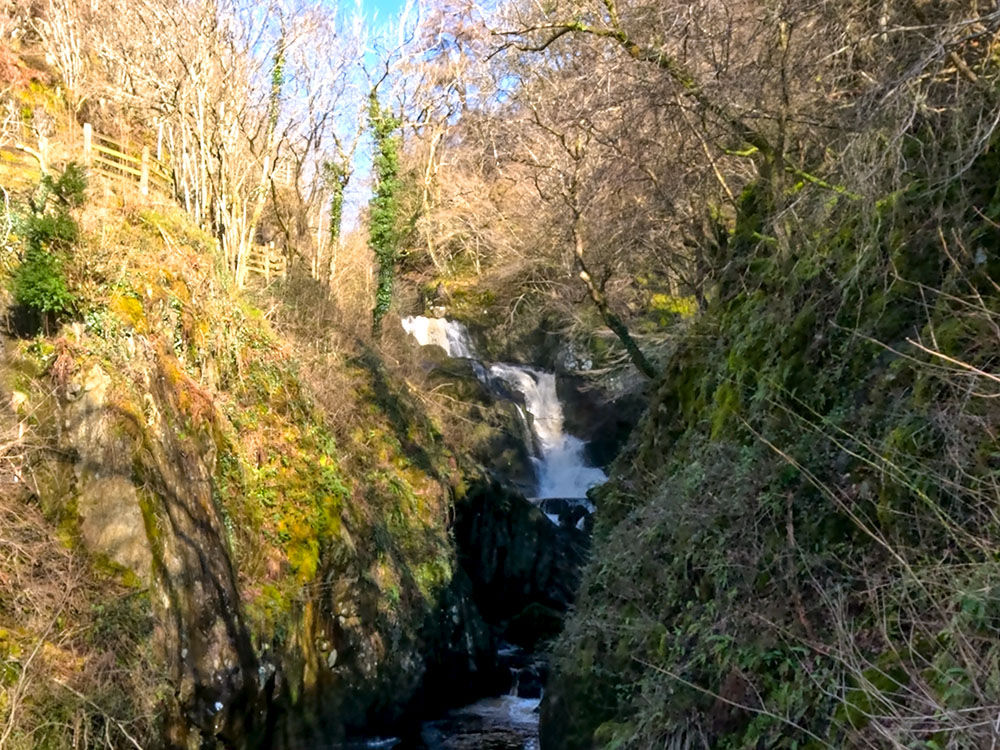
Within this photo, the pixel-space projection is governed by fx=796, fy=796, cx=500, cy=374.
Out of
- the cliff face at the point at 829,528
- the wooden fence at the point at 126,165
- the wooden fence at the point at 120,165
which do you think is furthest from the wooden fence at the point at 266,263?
the cliff face at the point at 829,528

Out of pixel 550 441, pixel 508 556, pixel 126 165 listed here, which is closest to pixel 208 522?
pixel 508 556

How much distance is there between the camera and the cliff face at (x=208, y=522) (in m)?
7.37

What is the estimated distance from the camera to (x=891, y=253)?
228 inches

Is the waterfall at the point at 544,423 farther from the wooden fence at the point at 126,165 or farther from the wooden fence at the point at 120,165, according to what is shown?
the wooden fence at the point at 126,165

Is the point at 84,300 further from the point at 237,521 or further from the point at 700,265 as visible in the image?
the point at 700,265

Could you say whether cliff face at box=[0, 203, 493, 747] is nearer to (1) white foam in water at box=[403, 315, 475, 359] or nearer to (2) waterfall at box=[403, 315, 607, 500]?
(2) waterfall at box=[403, 315, 607, 500]

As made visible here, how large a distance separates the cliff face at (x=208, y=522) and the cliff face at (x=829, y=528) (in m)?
3.32

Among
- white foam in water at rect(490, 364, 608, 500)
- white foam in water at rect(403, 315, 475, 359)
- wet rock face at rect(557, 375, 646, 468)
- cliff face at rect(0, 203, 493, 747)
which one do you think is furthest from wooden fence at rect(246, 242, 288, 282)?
wet rock face at rect(557, 375, 646, 468)

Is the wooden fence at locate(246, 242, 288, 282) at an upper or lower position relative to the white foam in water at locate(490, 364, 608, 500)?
upper

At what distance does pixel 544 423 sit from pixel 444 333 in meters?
5.76

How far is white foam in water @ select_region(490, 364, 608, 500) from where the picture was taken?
80.0 feet

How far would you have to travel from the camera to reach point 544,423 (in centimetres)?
2612

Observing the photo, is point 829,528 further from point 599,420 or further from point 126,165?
point 599,420

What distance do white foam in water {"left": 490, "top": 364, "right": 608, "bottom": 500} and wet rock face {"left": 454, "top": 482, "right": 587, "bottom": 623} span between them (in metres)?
4.89
